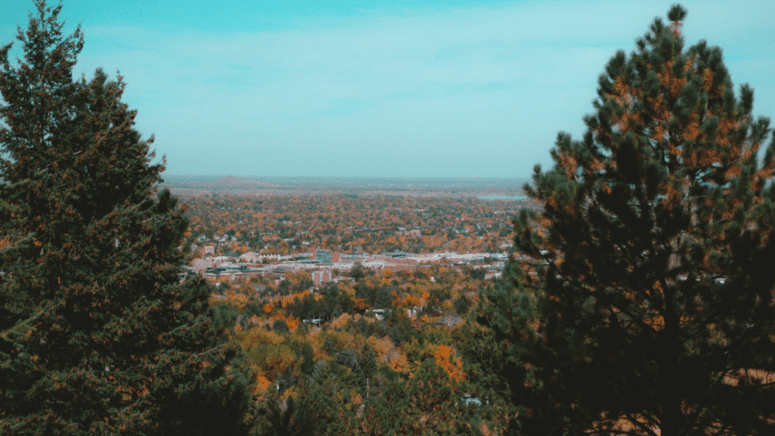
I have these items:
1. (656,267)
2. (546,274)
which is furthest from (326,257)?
(656,267)

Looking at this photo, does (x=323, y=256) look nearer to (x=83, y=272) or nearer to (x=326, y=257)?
(x=326, y=257)

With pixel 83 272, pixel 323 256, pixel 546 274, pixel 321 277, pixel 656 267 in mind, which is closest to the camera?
pixel 656 267

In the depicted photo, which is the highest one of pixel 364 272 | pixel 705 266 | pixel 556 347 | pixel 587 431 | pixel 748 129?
pixel 748 129

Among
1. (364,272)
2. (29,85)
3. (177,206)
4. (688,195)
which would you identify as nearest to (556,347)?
(688,195)

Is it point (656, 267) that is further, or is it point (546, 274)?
point (546, 274)

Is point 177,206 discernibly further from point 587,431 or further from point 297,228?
point 297,228

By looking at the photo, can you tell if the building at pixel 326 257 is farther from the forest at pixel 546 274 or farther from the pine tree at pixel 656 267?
the pine tree at pixel 656 267

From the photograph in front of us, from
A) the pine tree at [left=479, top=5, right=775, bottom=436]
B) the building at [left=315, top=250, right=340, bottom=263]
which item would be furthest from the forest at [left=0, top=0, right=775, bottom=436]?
the building at [left=315, top=250, right=340, bottom=263]

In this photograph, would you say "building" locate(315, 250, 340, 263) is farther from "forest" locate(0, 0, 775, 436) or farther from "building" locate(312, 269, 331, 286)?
"forest" locate(0, 0, 775, 436)
